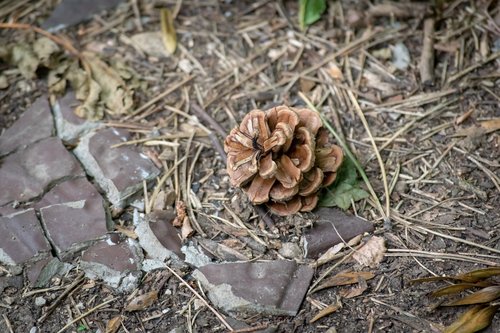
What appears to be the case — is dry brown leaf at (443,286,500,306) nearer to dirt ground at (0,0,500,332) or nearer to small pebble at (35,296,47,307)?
dirt ground at (0,0,500,332)

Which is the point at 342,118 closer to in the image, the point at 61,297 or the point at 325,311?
the point at 325,311

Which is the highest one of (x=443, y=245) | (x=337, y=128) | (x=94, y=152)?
(x=94, y=152)

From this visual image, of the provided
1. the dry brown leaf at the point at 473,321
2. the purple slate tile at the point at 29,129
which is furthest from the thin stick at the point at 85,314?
the dry brown leaf at the point at 473,321

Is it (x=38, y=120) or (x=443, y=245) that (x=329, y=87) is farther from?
A: (x=38, y=120)

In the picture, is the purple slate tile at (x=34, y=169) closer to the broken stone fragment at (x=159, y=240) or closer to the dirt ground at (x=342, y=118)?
the dirt ground at (x=342, y=118)

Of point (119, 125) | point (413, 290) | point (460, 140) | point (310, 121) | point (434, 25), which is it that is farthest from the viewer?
point (434, 25)

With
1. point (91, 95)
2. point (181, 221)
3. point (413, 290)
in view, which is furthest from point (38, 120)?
point (413, 290)
